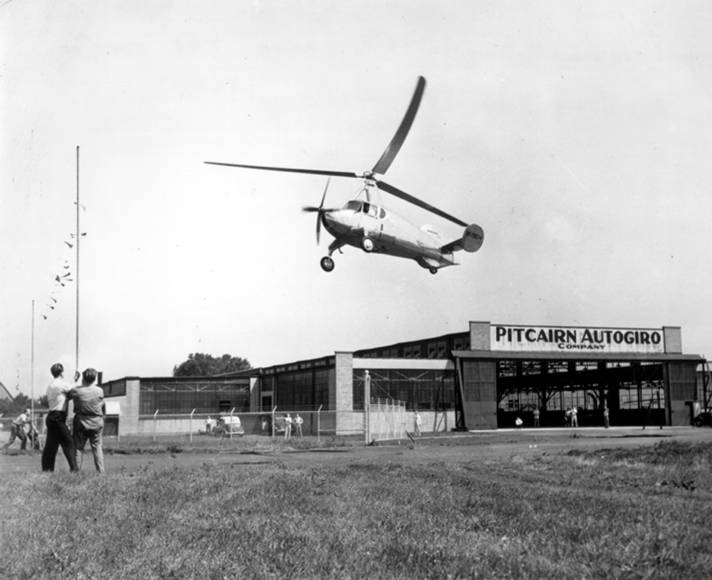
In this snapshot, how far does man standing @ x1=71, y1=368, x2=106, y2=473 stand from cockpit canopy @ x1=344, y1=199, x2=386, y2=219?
55.5 feet

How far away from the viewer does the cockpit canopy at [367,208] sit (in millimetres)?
28328

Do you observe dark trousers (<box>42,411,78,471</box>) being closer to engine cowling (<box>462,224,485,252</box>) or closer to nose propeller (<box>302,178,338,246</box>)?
nose propeller (<box>302,178,338,246</box>)

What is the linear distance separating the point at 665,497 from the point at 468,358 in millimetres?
45629

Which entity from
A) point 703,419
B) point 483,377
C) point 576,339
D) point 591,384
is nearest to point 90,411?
point 483,377

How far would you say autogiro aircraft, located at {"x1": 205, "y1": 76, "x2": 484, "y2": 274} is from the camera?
28094mm

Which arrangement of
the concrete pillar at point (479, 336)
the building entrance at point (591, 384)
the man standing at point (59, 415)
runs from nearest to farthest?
1. the man standing at point (59, 415)
2. the concrete pillar at point (479, 336)
3. the building entrance at point (591, 384)

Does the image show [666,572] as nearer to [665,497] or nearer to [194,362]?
[665,497]

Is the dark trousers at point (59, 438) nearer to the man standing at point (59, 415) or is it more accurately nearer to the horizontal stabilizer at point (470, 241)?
the man standing at point (59, 415)

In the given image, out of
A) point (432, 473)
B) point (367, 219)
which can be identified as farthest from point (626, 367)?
point (432, 473)

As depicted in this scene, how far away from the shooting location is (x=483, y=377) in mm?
55812

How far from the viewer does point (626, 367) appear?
2517 inches

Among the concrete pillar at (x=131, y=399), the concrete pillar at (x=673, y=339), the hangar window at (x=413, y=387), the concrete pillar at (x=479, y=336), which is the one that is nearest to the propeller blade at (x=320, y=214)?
the hangar window at (x=413, y=387)

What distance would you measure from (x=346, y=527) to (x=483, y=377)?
4947cm

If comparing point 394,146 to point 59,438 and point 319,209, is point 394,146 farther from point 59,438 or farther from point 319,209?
point 59,438
